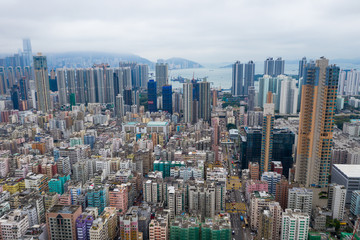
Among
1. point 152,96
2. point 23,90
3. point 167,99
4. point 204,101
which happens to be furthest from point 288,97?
point 23,90

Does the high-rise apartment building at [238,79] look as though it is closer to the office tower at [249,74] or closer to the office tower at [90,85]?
the office tower at [249,74]

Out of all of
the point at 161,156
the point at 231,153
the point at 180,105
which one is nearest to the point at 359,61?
the point at 180,105

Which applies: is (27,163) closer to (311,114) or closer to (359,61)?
(311,114)

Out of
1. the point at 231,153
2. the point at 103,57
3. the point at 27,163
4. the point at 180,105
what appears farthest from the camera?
the point at 103,57

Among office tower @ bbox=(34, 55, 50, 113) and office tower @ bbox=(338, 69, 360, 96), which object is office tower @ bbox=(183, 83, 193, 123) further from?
office tower @ bbox=(338, 69, 360, 96)

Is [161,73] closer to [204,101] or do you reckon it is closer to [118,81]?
[118,81]

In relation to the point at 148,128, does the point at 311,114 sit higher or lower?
higher

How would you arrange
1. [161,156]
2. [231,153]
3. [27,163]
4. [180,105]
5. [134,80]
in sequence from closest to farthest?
1. [27,163]
2. [161,156]
3. [231,153]
4. [180,105]
5. [134,80]
